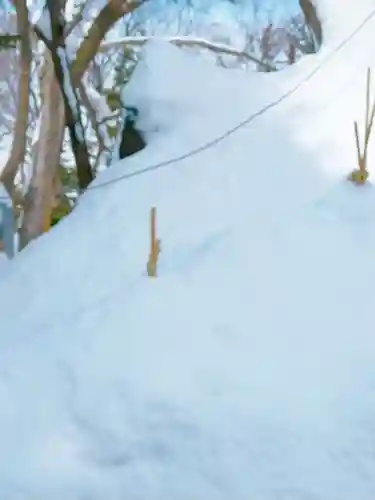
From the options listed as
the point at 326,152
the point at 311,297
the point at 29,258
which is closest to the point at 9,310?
the point at 29,258

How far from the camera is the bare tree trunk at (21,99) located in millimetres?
6477

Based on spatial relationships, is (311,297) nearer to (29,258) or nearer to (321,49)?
(29,258)

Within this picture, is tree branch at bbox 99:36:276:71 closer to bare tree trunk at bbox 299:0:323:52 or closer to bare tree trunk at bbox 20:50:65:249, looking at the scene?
bare tree trunk at bbox 299:0:323:52

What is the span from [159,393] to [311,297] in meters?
1.01

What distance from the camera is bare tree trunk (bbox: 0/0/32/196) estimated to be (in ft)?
21.2

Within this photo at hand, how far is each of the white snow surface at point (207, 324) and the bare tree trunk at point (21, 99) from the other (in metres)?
1.77

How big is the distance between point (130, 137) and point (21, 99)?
1.68 metres

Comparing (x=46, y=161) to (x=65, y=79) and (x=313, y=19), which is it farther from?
(x=313, y=19)

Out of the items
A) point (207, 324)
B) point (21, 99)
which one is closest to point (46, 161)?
point (21, 99)

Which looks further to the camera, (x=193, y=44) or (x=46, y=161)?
(x=193, y=44)

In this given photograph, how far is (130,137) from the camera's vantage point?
18.8ft

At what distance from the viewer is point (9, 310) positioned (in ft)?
13.6

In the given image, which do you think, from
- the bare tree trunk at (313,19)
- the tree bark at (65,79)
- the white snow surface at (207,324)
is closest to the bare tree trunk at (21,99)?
the tree bark at (65,79)

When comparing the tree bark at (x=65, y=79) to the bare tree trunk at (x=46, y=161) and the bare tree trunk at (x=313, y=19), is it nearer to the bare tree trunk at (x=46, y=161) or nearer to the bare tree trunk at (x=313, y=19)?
the bare tree trunk at (x=46, y=161)
